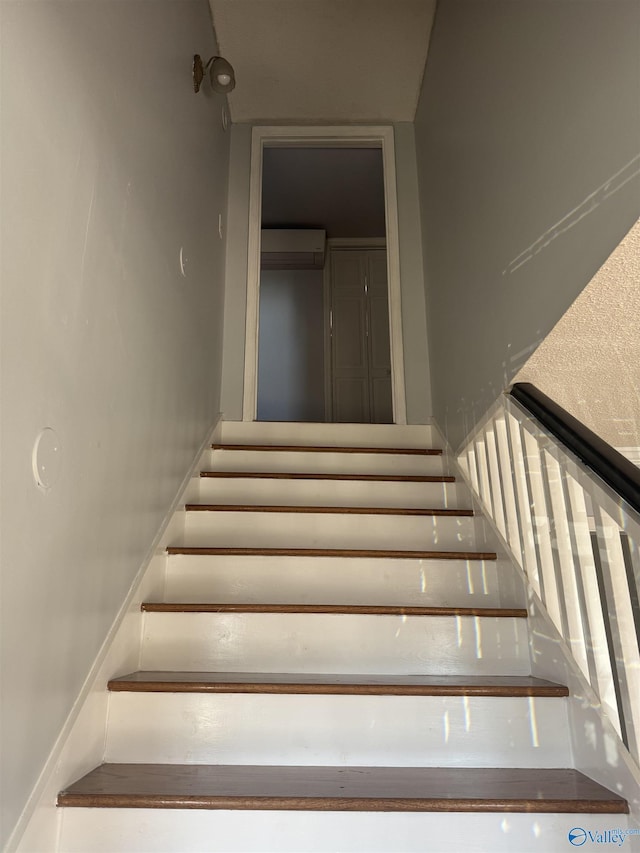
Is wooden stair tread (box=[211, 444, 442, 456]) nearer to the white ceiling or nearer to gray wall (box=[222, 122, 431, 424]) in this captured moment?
gray wall (box=[222, 122, 431, 424])

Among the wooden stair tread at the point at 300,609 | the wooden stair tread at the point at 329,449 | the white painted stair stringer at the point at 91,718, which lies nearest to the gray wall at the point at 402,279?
the wooden stair tread at the point at 329,449

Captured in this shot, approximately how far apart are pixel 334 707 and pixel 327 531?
0.95 metres

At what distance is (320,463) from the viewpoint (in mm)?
3109

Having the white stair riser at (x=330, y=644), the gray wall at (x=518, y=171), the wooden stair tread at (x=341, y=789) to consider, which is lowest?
the wooden stair tread at (x=341, y=789)

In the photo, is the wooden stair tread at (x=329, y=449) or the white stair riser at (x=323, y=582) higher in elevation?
the wooden stair tread at (x=329, y=449)

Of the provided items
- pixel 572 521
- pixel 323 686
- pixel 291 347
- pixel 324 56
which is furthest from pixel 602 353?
pixel 291 347

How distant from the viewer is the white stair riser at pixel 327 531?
2533 millimetres

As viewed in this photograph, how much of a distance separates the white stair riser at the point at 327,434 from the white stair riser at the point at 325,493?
572 millimetres

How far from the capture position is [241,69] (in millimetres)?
3807

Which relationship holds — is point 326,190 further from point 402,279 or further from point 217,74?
point 217,74

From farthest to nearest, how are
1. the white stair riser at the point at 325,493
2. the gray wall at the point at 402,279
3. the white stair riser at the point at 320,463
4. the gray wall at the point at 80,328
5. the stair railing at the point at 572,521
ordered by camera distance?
the gray wall at the point at 402,279
the white stair riser at the point at 320,463
the white stair riser at the point at 325,493
the stair railing at the point at 572,521
the gray wall at the point at 80,328

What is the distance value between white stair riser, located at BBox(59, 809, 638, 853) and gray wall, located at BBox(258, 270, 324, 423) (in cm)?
476

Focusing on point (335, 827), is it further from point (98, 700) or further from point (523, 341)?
point (523, 341)

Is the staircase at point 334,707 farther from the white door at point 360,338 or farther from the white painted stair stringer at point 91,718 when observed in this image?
the white door at point 360,338
